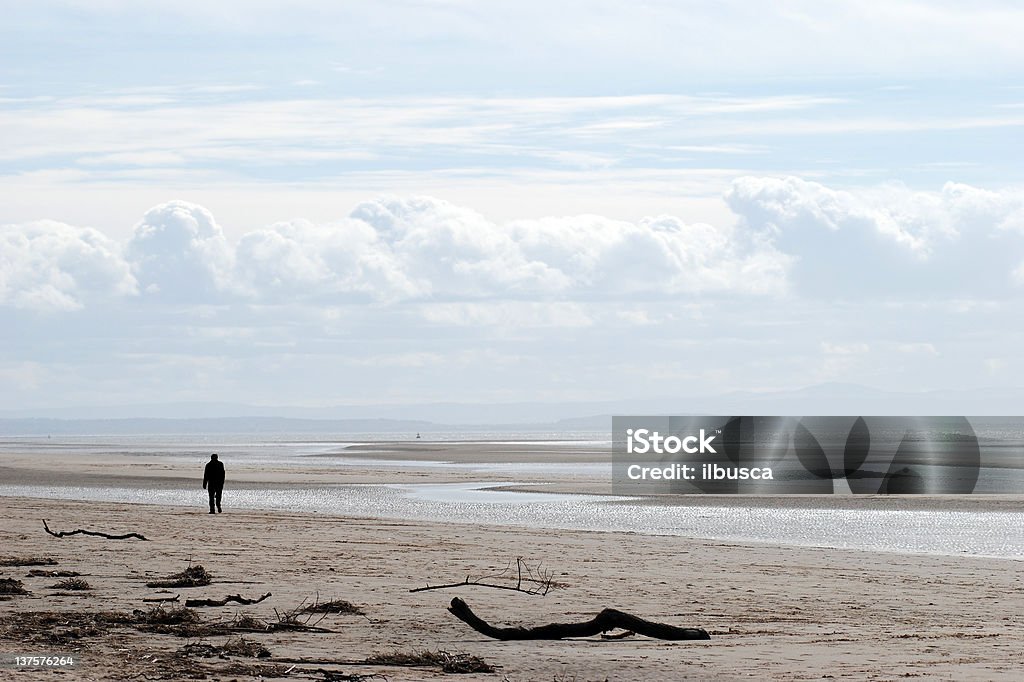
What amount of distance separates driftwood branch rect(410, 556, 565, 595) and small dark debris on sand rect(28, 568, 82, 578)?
5.14m

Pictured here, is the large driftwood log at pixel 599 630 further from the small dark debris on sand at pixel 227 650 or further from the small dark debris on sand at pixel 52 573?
the small dark debris on sand at pixel 52 573

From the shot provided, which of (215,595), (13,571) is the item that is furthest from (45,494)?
(215,595)

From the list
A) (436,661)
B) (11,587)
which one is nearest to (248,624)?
(436,661)

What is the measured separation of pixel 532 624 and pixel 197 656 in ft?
14.4

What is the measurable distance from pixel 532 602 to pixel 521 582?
72.9 inches

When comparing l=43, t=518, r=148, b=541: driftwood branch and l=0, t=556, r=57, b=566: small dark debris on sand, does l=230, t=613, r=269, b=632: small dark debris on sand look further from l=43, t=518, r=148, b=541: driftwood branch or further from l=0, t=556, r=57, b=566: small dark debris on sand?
l=43, t=518, r=148, b=541: driftwood branch

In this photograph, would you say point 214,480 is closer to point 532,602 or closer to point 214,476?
point 214,476

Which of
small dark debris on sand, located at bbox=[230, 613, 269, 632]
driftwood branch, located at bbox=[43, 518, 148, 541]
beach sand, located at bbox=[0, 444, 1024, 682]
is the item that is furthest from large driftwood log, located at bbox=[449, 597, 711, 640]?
driftwood branch, located at bbox=[43, 518, 148, 541]

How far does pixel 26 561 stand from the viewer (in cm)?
1978

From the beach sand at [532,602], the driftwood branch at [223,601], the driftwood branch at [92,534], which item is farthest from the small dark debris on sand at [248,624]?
the driftwood branch at [92,534]

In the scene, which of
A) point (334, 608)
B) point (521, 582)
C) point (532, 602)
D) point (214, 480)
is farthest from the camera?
point (214, 480)

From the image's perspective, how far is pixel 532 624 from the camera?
1534cm

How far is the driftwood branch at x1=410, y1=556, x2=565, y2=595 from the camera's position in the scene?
58.9ft

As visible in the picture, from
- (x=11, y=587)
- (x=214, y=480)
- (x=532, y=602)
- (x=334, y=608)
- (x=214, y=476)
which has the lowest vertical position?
(x=532, y=602)
